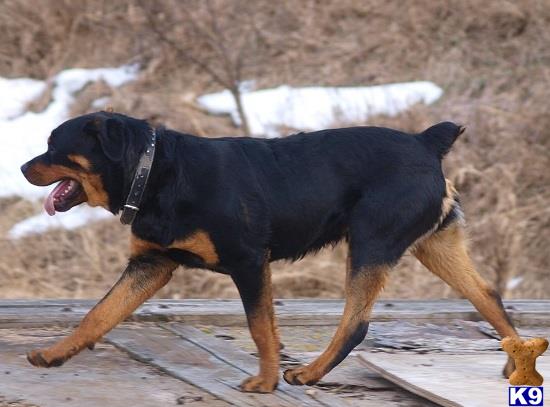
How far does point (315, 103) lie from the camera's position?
12.6m

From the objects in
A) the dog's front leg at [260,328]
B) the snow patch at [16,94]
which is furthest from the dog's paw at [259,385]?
the snow patch at [16,94]

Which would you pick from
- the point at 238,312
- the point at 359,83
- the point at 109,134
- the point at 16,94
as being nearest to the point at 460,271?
the point at 238,312

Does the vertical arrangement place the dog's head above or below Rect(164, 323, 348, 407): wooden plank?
above

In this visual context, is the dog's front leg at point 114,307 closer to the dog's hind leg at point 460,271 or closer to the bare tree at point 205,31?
the dog's hind leg at point 460,271

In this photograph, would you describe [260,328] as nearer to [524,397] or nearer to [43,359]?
[43,359]

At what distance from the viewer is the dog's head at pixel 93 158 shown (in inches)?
210

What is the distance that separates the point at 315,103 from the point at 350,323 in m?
7.42

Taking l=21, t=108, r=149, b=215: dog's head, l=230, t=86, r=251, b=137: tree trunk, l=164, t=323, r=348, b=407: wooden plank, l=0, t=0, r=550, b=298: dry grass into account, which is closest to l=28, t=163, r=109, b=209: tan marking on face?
l=21, t=108, r=149, b=215: dog's head

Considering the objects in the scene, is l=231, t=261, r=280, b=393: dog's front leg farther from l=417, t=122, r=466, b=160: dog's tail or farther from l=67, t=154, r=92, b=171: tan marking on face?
l=417, t=122, r=466, b=160: dog's tail

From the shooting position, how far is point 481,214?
36.3 feet

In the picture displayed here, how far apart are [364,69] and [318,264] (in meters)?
4.24

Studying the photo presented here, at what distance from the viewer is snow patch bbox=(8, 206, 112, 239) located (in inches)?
418

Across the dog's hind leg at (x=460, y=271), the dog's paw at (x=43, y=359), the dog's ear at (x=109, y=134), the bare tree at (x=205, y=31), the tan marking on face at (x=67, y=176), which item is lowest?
the dog's paw at (x=43, y=359)

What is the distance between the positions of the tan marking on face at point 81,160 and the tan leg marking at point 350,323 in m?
1.33
